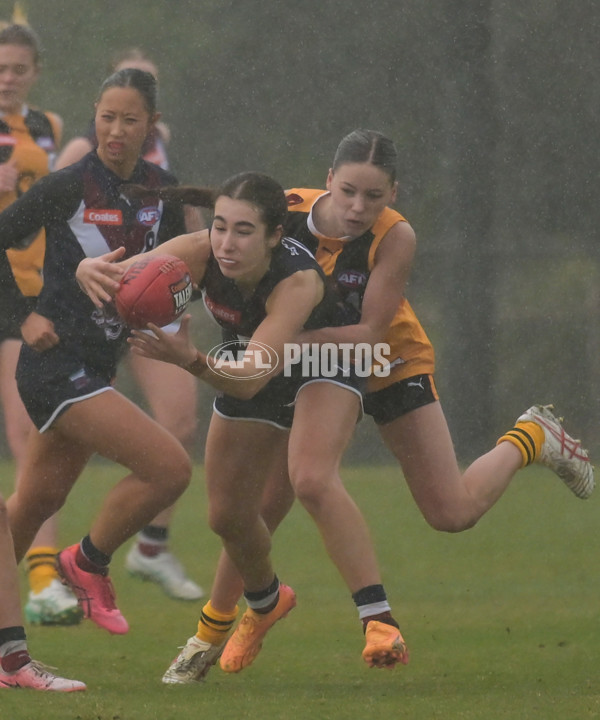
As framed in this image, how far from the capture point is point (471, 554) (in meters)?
7.66

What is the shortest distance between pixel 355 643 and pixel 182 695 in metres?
1.25

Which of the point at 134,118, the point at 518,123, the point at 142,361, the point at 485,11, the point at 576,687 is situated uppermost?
the point at 485,11

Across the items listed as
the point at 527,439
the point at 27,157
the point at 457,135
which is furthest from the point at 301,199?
the point at 457,135

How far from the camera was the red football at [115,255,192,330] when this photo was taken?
4.02 meters

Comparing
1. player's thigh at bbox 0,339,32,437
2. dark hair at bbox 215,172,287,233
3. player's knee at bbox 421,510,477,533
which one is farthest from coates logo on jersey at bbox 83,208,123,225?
player's knee at bbox 421,510,477,533

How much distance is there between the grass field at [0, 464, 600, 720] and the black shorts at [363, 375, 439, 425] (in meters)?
0.82

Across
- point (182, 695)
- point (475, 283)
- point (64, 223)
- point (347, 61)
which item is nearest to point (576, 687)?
point (182, 695)

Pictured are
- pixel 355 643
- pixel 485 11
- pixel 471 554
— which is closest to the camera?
pixel 355 643

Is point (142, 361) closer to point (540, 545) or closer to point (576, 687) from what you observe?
point (576, 687)

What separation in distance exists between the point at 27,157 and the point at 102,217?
1.52 metres

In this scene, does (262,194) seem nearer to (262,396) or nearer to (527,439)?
(262,396)

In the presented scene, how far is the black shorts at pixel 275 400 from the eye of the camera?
14.9 feet

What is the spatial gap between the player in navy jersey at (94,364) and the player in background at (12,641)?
0.49 m

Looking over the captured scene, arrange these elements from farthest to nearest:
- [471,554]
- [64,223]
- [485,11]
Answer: [485,11] → [471,554] → [64,223]
